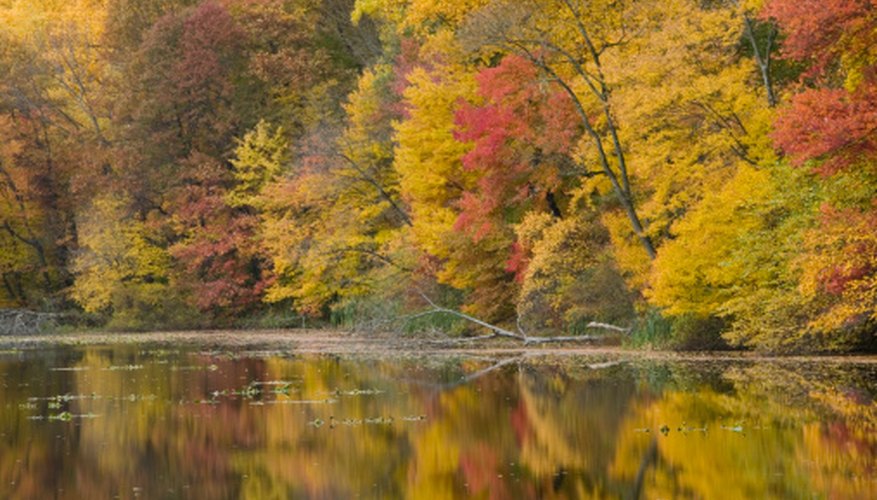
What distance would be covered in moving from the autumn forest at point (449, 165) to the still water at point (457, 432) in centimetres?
280

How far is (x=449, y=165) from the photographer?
3591cm

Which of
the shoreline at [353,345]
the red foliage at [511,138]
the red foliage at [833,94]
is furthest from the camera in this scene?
the red foliage at [511,138]

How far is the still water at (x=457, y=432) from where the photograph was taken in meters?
12.5

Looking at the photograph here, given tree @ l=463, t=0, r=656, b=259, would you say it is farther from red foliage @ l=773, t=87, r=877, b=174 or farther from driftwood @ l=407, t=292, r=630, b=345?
red foliage @ l=773, t=87, r=877, b=174

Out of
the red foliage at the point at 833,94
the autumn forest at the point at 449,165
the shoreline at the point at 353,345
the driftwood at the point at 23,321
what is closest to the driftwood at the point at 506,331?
the shoreline at the point at 353,345

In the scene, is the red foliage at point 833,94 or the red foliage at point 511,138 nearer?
the red foliage at point 833,94

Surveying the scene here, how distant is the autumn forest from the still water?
9.20ft

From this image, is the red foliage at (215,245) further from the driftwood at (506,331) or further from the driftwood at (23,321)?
the driftwood at (506,331)

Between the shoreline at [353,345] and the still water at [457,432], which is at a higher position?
the shoreline at [353,345]

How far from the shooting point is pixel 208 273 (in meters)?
47.7

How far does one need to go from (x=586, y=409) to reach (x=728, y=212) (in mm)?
8286

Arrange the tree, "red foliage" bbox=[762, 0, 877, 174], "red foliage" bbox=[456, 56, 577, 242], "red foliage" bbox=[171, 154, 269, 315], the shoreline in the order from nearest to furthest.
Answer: "red foliage" bbox=[762, 0, 877, 174], the shoreline, the tree, "red foliage" bbox=[456, 56, 577, 242], "red foliage" bbox=[171, 154, 269, 315]

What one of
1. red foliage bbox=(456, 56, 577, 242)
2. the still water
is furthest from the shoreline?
red foliage bbox=(456, 56, 577, 242)

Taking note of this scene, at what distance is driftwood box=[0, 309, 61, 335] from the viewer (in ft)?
158
